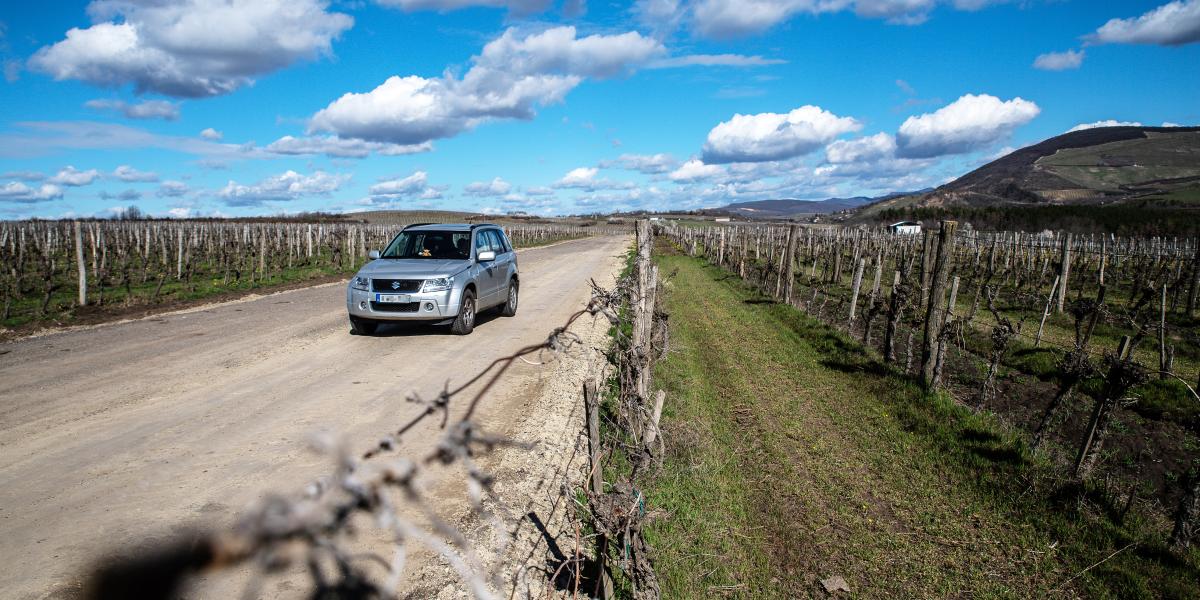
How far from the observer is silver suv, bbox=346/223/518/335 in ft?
33.3

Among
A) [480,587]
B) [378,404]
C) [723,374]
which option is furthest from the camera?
[723,374]

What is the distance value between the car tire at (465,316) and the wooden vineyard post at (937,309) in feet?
22.6

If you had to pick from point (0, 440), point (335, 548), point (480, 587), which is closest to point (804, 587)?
point (480, 587)

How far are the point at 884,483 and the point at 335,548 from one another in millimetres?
6057

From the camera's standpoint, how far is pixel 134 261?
29.2m

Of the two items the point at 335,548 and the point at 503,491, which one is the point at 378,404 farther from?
the point at 335,548

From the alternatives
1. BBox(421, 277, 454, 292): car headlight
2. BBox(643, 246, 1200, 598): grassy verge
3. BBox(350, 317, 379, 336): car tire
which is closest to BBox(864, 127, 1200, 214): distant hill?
BBox(643, 246, 1200, 598): grassy verge

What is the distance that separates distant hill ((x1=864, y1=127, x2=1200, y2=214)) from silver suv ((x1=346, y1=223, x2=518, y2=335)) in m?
163

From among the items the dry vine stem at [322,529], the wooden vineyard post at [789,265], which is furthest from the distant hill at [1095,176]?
the dry vine stem at [322,529]

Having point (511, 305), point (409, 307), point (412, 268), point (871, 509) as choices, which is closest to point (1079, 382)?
point (871, 509)

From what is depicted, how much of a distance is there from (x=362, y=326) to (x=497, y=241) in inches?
143

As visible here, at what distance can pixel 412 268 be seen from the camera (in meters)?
10.5

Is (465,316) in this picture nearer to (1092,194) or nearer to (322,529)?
(322,529)

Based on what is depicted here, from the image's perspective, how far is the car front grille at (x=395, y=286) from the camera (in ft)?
33.4
